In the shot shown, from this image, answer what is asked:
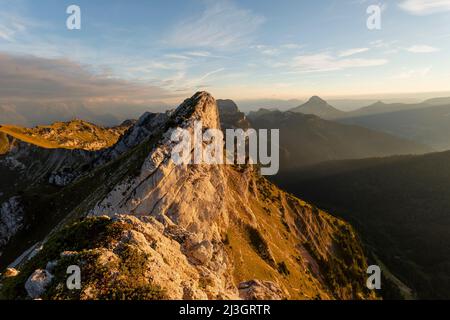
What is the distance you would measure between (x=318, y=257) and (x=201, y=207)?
8614 centimetres

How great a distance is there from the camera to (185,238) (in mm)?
37531

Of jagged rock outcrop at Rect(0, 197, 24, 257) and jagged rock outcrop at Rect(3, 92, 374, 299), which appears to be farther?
jagged rock outcrop at Rect(0, 197, 24, 257)

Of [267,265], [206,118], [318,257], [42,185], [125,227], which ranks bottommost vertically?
[318,257]

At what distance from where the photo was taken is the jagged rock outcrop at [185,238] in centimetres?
2438

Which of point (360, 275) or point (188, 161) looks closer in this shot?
point (188, 161)

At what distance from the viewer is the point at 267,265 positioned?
76.6 metres

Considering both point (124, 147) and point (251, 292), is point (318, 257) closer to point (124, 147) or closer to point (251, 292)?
point (124, 147)

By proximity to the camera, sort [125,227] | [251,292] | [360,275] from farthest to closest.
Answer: [360,275], [251,292], [125,227]

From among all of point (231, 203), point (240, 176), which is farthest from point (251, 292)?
point (240, 176)

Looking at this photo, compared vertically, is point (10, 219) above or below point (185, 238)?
below

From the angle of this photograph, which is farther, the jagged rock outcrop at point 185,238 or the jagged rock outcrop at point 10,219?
the jagged rock outcrop at point 10,219

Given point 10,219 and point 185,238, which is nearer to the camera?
point 185,238

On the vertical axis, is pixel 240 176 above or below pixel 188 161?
below

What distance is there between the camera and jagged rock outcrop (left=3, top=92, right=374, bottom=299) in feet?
80.0
